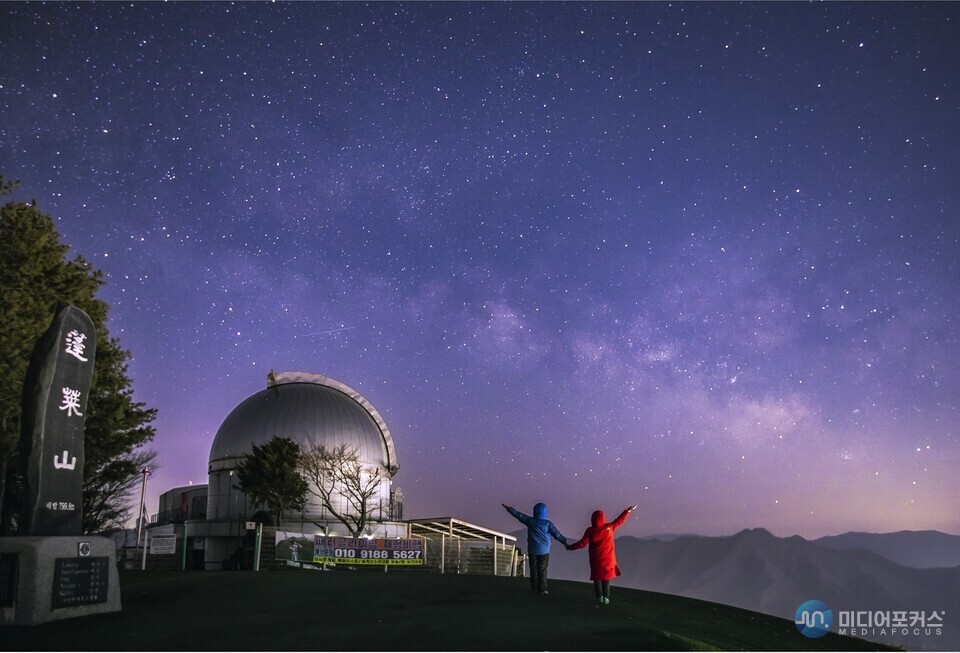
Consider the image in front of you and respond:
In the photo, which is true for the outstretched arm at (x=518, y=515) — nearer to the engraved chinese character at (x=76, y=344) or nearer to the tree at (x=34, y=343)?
the engraved chinese character at (x=76, y=344)

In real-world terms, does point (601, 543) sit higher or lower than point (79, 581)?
A: higher

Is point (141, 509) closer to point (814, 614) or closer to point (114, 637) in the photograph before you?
point (114, 637)

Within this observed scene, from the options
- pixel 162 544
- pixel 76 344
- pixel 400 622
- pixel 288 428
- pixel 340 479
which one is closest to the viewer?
pixel 400 622

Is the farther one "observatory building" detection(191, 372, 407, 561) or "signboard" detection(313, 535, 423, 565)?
"observatory building" detection(191, 372, 407, 561)

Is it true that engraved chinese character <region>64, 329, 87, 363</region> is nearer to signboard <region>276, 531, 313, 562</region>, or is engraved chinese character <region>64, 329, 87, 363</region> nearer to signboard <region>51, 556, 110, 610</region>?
signboard <region>51, 556, 110, 610</region>

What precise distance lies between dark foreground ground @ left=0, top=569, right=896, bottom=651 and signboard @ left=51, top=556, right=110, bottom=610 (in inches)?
14.0

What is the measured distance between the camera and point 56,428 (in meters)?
12.5

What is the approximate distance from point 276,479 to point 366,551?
14028 millimetres

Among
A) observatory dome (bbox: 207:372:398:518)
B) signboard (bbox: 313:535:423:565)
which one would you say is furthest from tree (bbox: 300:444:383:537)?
signboard (bbox: 313:535:423:565)

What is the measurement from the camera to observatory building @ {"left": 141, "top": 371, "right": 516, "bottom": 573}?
4191cm

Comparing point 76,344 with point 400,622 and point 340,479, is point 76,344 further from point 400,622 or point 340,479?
point 340,479

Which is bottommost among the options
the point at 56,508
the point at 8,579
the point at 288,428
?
the point at 8,579

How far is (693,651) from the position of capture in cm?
853

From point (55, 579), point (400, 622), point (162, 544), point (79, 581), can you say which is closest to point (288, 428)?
point (162, 544)
